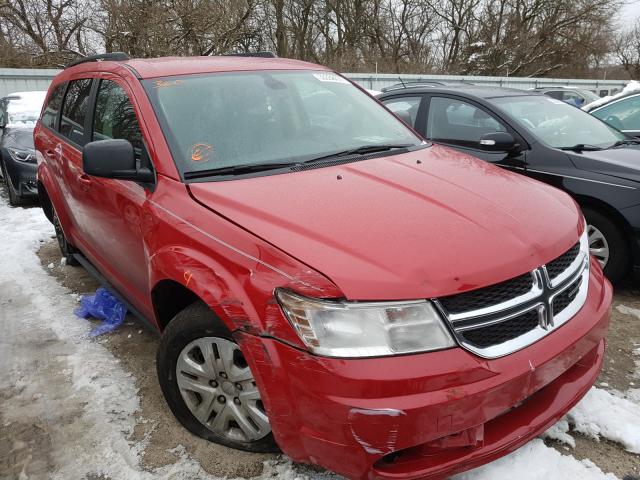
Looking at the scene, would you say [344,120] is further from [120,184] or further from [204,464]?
[204,464]

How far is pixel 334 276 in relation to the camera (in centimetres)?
175

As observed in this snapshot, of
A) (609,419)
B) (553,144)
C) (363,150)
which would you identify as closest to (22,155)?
(363,150)

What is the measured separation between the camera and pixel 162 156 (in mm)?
2494

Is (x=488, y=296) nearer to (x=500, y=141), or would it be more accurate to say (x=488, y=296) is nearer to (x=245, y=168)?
(x=245, y=168)

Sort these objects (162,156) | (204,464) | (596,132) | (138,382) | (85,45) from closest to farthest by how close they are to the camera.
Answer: (204,464), (162,156), (138,382), (596,132), (85,45)

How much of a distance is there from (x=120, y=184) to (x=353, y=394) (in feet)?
5.99

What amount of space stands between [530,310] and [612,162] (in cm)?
259

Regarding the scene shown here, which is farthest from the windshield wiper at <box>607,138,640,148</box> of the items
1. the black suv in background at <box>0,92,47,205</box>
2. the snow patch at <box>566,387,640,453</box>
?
the black suv in background at <box>0,92,47,205</box>

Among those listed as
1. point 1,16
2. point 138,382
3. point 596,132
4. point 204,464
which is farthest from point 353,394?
point 1,16

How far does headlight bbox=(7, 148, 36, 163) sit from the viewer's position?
7031 millimetres

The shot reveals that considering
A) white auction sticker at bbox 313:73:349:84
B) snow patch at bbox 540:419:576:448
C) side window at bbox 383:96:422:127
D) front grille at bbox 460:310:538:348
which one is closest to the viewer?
front grille at bbox 460:310:538:348

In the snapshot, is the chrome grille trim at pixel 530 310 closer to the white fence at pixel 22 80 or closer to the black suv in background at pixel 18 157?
the black suv in background at pixel 18 157

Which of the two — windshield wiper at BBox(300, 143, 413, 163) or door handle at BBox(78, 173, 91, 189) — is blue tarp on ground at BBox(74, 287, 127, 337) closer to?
door handle at BBox(78, 173, 91, 189)

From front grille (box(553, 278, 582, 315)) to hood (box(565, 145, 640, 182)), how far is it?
202 centimetres
